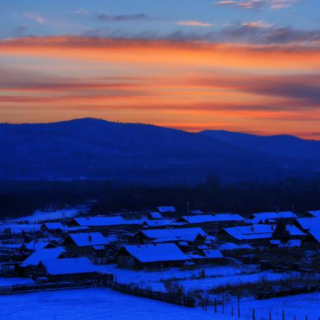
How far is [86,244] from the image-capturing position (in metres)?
44.6

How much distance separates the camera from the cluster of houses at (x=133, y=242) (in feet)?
117

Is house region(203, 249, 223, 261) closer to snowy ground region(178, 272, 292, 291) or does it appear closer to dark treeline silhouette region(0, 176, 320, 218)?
snowy ground region(178, 272, 292, 291)

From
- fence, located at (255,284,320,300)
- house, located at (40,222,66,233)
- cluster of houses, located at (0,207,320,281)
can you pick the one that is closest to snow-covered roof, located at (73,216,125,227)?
cluster of houses, located at (0,207,320,281)

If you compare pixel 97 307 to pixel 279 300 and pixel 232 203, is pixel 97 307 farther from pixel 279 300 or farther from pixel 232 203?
pixel 232 203

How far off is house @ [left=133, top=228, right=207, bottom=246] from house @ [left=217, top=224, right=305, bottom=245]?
87.0 inches

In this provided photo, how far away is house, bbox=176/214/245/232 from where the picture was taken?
59.1 meters

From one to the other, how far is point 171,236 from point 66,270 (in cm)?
1564

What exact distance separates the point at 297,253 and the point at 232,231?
8.69 metres

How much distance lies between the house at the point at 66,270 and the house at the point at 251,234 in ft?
58.3

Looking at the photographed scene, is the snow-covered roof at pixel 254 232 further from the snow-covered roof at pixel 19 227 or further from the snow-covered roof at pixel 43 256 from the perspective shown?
the snow-covered roof at pixel 19 227

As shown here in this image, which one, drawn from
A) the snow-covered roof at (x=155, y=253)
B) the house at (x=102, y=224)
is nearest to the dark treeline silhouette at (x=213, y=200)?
the house at (x=102, y=224)

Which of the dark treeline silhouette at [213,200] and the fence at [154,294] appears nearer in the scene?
the fence at [154,294]

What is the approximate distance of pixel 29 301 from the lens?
90.6ft

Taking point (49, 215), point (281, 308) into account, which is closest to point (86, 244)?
point (281, 308)
